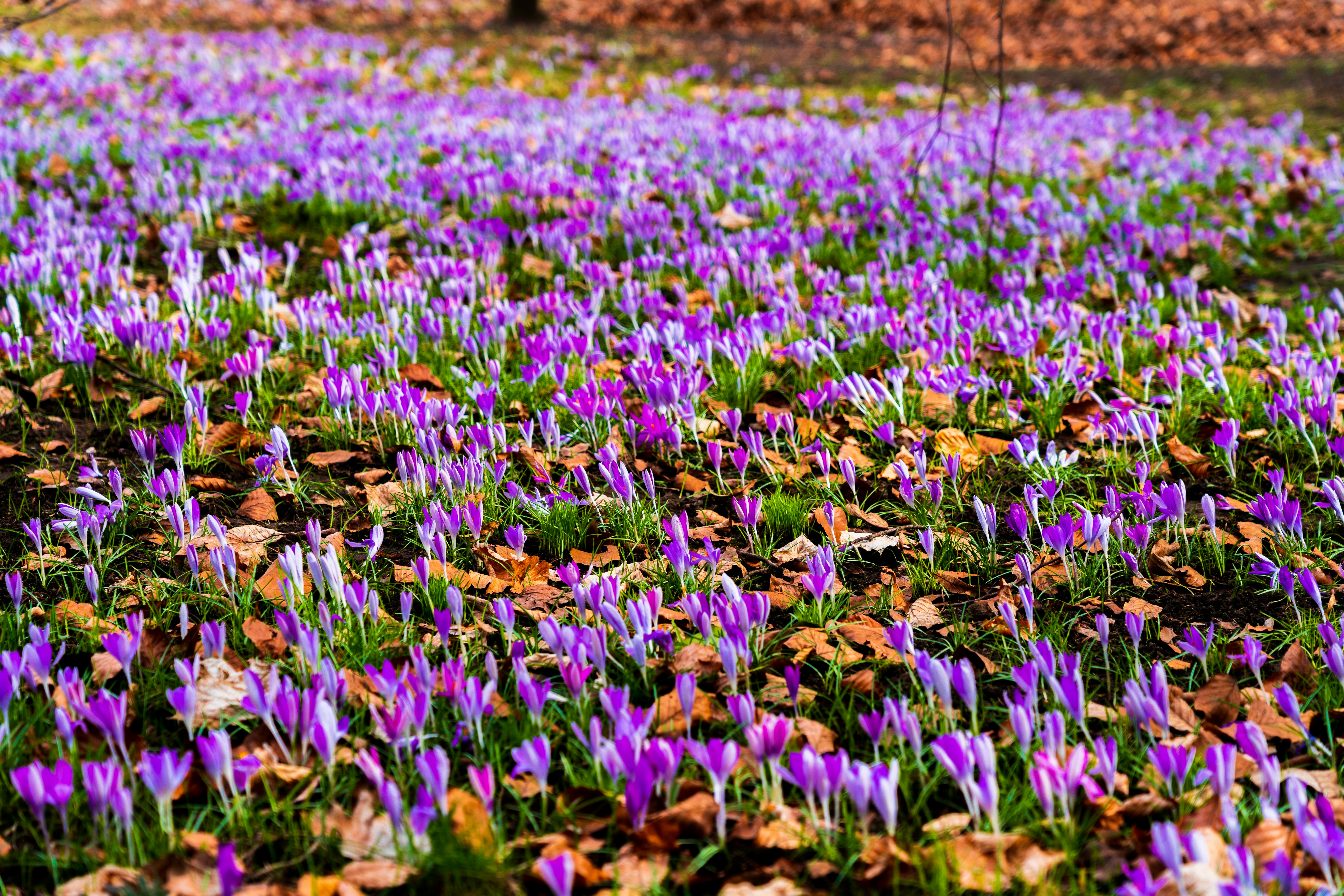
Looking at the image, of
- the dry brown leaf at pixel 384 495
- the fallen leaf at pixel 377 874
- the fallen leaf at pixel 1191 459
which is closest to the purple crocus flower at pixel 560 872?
the fallen leaf at pixel 377 874

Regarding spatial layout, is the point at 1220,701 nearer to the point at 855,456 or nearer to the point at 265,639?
the point at 855,456

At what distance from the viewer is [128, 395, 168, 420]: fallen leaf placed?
3.47 metres

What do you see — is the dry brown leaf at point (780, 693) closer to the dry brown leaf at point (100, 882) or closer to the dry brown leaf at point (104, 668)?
the dry brown leaf at point (100, 882)

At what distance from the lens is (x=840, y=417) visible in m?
3.64

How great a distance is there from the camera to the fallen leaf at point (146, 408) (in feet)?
11.4

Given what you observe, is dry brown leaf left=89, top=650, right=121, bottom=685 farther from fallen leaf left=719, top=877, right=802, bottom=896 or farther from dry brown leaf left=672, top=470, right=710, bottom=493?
dry brown leaf left=672, top=470, right=710, bottom=493

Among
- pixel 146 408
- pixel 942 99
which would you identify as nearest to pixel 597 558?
pixel 146 408

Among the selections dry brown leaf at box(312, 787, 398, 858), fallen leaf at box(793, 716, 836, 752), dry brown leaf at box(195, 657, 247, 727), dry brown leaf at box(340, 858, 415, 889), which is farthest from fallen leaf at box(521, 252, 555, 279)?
dry brown leaf at box(340, 858, 415, 889)

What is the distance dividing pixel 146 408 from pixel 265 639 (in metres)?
1.73

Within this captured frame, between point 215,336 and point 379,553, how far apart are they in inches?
69.6

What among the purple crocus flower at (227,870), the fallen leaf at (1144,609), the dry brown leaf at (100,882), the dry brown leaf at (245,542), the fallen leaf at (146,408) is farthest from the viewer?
the fallen leaf at (146,408)

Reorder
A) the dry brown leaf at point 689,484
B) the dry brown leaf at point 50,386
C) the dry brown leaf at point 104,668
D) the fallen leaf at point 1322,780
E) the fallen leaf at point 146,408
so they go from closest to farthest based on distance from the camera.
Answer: the fallen leaf at point 1322,780
the dry brown leaf at point 104,668
the dry brown leaf at point 689,484
the fallen leaf at point 146,408
the dry brown leaf at point 50,386

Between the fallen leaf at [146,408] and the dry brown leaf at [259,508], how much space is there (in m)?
0.86

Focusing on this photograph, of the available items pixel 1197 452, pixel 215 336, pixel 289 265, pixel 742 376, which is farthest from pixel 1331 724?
pixel 289 265
